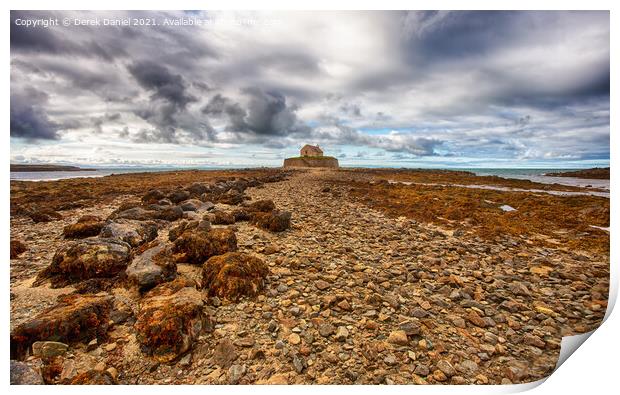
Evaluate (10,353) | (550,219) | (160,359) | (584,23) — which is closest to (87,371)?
(160,359)

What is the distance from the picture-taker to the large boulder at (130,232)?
6.32 m

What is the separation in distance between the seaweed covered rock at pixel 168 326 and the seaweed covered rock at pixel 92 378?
0.39 meters

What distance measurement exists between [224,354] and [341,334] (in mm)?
1519

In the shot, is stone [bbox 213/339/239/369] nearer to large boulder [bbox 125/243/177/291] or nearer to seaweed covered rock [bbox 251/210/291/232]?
large boulder [bbox 125/243/177/291]

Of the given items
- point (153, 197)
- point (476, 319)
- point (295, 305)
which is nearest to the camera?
point (476, 319)

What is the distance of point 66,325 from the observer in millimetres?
3158

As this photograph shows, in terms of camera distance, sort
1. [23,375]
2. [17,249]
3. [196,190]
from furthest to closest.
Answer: [196,190]
[17,249]
[23,375]

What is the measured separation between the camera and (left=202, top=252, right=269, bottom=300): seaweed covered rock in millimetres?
4332

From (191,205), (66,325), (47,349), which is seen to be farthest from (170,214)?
(47,349)

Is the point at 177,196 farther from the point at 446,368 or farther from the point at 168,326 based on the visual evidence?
the point at 446,368

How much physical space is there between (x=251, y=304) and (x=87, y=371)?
6.62 ft

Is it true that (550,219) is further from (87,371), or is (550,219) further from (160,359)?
(87,371)

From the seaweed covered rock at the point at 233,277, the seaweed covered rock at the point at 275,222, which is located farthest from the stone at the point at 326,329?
the seaweed covered rock at the point at 275,222

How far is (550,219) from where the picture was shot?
35.3 ft
